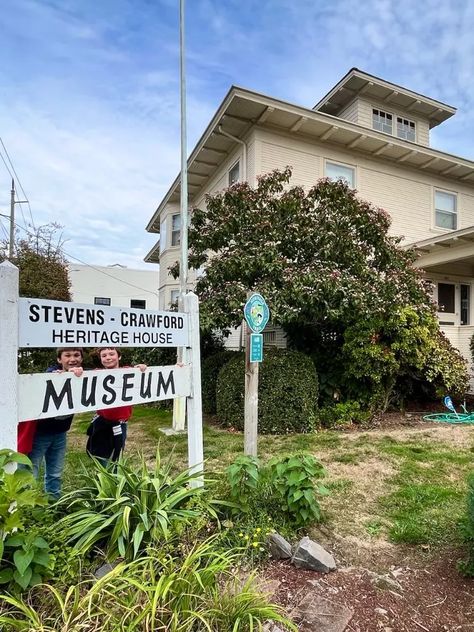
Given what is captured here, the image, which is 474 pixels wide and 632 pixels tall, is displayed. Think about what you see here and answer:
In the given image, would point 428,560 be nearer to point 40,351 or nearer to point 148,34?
point 148,34

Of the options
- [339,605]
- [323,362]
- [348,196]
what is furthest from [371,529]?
[348,196]

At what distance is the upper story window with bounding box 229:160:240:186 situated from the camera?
11037 mm

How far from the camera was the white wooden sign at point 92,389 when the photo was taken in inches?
86.6

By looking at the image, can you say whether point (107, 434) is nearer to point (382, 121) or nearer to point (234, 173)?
point (234, 173)

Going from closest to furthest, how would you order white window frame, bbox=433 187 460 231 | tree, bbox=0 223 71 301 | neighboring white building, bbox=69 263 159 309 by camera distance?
tree, bbox=0 223 71 301
white window frame, bbox=433 187 460 231
neighboring white building, bbox=69 263 159 309

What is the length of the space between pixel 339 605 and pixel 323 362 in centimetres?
648

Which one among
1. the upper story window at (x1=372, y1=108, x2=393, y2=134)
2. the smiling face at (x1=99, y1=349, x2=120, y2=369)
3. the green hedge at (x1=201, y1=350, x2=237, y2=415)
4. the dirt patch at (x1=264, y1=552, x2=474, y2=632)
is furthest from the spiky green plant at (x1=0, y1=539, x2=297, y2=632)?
the upper story window at (x1=372, y1=108, x2=393, y2=134)

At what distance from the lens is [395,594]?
233 cm

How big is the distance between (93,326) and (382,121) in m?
13.6

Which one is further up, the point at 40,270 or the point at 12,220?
the point at 12,220

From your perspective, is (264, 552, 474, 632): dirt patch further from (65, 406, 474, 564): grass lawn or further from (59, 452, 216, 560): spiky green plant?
(59, 452, 216, 560): spiky green plant

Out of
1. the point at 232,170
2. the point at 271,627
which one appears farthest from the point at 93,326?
the point at 232,170

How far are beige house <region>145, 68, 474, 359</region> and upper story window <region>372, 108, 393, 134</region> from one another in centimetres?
4

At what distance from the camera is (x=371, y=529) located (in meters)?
3.16
